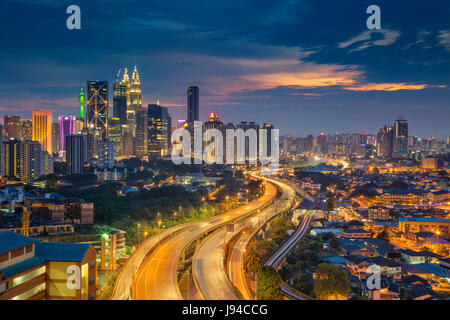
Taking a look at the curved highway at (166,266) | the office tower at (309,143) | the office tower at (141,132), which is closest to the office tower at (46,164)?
the curved highway at (166,266)

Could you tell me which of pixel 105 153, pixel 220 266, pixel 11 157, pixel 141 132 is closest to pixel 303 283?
pixel 220 266

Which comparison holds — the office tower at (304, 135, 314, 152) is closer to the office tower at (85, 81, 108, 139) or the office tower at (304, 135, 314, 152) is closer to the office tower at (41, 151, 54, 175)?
the office tower at (85, 81, 108, 139)

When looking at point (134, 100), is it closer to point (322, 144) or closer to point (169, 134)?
point (169, 134)

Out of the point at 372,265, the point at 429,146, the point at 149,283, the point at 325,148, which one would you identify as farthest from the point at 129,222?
the point at 429,146

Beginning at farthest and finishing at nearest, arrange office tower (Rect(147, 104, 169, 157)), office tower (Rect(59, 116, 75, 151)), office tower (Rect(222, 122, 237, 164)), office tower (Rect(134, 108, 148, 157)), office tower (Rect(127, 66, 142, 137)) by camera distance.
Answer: office tower (Rect(127, 66, 142, 137)), office tower (Rect(134, 108, 148, 157)), office tower (Rect(147, 104, 169, 157)), office tower (Rect(59, 116, 75, 151)), office tower (Rect(222, 122, 237, 164))

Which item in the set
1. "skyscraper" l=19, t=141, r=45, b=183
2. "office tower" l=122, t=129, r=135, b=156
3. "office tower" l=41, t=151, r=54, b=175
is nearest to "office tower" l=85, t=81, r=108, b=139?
"office tower" l=122, t=129, r=135, b=156
